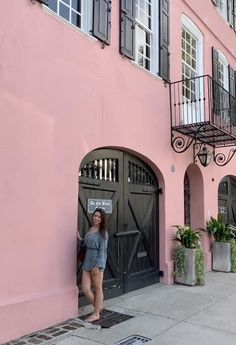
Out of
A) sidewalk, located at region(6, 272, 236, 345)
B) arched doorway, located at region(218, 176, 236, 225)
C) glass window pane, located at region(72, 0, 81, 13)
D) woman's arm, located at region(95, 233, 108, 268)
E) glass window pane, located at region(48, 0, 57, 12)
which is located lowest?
sidewalk, located at region(6, 272, 236, 345)

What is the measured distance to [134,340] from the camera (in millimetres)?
5281

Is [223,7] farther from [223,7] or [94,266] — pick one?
[94,266]

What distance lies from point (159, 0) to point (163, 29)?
0.64 m

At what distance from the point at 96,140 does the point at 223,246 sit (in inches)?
222

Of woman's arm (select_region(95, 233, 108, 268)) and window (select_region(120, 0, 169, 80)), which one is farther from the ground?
window (select_region(120, 0, 169, 80))

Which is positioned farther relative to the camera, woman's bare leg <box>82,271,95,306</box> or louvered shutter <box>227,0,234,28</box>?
louvered shutter <box>227,0,234,28</box>

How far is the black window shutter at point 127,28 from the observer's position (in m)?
7.65

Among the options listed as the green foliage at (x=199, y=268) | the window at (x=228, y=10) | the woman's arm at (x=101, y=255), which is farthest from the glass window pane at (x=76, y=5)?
the window at (x=228, y=10)

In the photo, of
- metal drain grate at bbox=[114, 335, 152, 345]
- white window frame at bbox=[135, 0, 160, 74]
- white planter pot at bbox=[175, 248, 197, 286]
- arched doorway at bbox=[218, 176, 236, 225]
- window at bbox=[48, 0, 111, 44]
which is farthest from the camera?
arched doorway at bbox=[218, 176, 236, 225]

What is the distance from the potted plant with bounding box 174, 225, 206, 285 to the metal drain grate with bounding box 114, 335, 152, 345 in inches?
135

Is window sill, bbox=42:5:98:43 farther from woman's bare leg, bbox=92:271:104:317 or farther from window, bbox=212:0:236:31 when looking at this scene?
window, bbox=212:0:236:31

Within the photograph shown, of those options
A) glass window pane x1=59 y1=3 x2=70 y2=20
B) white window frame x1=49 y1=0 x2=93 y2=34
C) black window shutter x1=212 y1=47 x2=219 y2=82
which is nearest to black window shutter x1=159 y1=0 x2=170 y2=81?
white window frame x1=49 y1=0 x2=93 y2=34

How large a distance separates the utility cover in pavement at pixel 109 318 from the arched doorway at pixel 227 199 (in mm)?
7200

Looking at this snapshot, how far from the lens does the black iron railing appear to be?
9.38 meters
